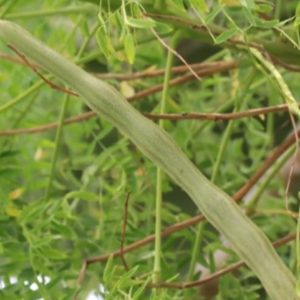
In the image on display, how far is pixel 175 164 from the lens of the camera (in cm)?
57

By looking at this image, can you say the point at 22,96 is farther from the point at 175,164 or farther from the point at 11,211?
the point at 175,164

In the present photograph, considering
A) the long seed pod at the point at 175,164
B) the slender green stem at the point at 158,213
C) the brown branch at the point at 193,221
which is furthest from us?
the brown branch at the point at 193,221

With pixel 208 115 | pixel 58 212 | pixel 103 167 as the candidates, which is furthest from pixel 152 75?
pixel 208 115

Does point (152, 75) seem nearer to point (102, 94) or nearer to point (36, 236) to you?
point (36, 236)

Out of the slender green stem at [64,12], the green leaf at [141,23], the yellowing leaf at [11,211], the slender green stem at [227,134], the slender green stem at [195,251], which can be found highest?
the slender green stem at [64,12]

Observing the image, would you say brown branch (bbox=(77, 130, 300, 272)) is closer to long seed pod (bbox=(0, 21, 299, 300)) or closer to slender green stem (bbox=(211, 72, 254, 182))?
slender green stem (bbox=(211, 72, 254, 182))

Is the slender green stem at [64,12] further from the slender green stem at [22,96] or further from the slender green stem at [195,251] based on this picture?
the slender green stem at [195,251]

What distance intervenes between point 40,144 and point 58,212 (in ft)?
0.66

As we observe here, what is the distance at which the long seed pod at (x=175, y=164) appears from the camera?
55cm

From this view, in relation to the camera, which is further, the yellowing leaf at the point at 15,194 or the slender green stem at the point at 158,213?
the yellowing leaf at the point at 15,194

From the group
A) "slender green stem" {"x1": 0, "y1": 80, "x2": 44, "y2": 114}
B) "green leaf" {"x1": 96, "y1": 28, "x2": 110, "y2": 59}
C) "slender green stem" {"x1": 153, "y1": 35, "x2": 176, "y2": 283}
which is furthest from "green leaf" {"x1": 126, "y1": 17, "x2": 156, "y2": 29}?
"slender green stem" {"x1": 0, "y1": 80, "x2": 44, "y2": 114}

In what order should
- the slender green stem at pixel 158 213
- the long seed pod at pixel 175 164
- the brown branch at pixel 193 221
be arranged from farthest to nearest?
the brown branch at pixel 193 221 → the slender green stem at pixel 158 213 → the long seed pod at pixel 175 164

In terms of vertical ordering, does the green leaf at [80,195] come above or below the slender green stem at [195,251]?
above

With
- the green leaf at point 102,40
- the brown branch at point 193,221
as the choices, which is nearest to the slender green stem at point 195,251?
the brown branch at point 193,221
